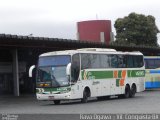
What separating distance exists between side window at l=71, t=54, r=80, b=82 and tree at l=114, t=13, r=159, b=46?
48.8 m

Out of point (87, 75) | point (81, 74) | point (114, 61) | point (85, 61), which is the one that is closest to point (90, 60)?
point (85, 61)

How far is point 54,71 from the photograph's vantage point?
96.3ft

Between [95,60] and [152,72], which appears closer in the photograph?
[95,60]

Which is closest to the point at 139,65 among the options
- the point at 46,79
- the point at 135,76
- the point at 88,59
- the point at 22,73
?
the point at 135,76

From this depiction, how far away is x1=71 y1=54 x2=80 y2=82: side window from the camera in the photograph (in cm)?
2917

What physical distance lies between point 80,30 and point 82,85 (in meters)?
52.5

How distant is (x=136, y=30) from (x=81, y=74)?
51.1 m

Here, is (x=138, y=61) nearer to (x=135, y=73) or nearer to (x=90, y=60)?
(x=135, y=73)

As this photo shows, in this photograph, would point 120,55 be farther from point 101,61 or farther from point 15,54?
point 15,54

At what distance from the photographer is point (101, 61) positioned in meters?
32.2

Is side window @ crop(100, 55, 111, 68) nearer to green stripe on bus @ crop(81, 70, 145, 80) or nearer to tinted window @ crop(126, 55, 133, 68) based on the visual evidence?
green stripe on bus @ crop(81, 70, 145, 80)

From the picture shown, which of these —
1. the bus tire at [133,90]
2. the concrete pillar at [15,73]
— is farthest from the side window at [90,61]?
the concrete pillar at [15,73]

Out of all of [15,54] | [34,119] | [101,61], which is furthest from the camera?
[15,54]

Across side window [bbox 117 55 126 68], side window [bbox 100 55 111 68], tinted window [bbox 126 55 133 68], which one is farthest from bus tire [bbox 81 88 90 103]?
tinted window [bbox 126 55 133 68]
